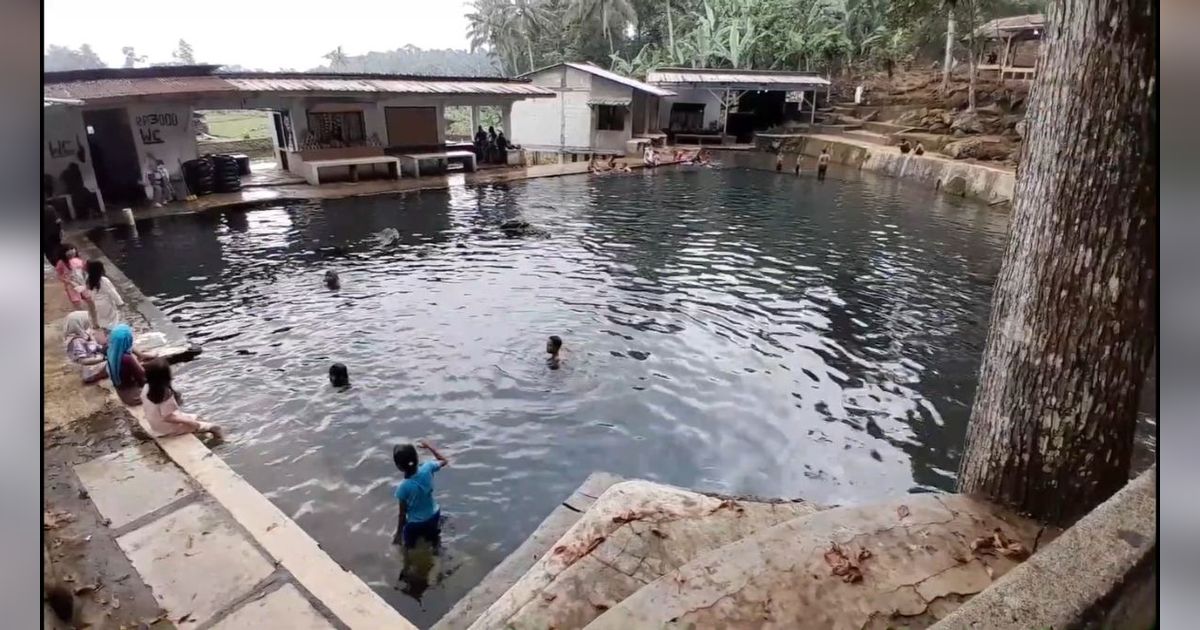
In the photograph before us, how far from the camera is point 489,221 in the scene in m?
14.4

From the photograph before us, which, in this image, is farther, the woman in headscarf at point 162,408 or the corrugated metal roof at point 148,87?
the corrugated metal roof at point 148,87

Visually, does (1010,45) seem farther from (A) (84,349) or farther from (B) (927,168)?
(A) (84,349)

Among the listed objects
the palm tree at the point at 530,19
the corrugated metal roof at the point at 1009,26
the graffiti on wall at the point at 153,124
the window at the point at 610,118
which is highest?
the palm tree at the point at 530,19

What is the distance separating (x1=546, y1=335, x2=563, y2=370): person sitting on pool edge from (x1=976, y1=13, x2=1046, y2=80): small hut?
10.00m

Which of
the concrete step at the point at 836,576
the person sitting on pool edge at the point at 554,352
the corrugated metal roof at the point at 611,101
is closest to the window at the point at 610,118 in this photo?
the corrugated metal roof at the point at 611,101

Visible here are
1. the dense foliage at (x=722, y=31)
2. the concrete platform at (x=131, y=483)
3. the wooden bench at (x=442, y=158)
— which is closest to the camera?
the concrete platform at (x=131, y=483)

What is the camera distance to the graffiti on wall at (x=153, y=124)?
12.5 metres

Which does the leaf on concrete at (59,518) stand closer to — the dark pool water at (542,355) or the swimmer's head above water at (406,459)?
the dark pool water at (542,355)

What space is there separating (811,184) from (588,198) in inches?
289

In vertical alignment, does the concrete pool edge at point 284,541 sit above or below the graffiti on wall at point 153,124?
below

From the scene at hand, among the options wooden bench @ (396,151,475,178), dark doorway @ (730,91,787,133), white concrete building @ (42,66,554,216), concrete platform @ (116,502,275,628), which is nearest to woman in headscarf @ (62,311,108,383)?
concrete platform @ (116,502,275,628)

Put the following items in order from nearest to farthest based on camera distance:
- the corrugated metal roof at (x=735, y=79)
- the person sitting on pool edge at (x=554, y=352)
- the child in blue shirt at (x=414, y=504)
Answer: the child in blue shirt at (x=414, y=504) < the person sitting on pool edge at (x=554, y=352) < the corrugated metal roof at (x=735, y=79)

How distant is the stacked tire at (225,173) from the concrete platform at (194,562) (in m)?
12.9

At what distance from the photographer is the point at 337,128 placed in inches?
687
